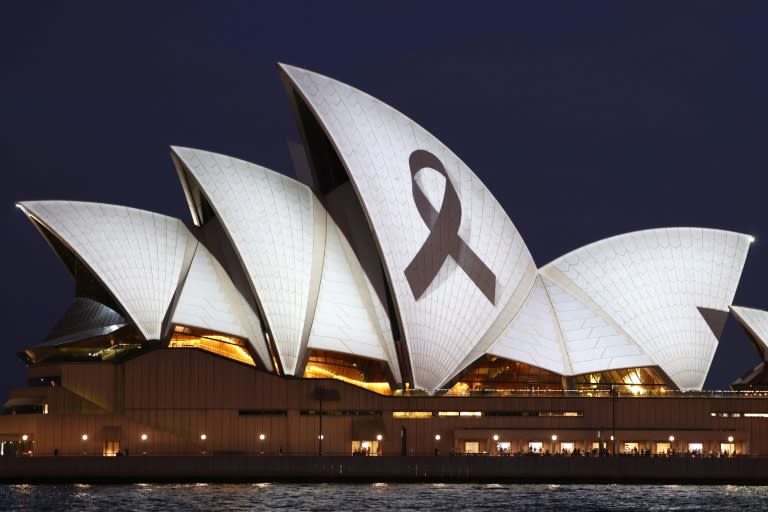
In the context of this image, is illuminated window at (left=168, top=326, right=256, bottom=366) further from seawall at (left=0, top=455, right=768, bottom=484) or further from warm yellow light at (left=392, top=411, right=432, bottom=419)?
warm yellow light at (left=392, top=411, right=432, bottom=419)

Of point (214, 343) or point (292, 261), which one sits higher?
point (292, 261)

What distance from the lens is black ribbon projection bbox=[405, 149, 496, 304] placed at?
67.1 metres

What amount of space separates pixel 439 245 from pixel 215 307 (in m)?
11.0

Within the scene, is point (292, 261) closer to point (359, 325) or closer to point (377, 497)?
point (359, 325)

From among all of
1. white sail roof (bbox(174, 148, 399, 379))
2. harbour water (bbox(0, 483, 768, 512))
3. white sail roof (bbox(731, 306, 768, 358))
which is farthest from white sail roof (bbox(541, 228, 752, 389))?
white sail roof (bbox(174, 148, 399, 379))

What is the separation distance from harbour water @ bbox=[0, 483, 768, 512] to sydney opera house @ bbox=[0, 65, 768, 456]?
18.6ft

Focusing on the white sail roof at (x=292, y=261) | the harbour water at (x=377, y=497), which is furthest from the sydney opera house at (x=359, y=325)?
the harbour water at (x=377, y=497)

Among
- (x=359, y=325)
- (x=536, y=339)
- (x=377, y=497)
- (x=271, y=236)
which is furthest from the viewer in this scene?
(x=536, y=339)

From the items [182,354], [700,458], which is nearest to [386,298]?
[182,354]

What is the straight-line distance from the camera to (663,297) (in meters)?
71.8

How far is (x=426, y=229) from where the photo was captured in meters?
67.2

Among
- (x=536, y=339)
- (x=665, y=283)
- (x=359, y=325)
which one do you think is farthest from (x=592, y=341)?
(x=359, y=325)

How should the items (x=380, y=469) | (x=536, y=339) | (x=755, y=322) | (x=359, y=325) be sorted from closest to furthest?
(x=380, y=469) → (x=359, y=325) → (x=536, y=339) → (x=755, y=322)

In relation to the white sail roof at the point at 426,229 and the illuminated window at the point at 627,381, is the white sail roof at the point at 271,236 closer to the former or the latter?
the white sail roof at the point at 426,229
